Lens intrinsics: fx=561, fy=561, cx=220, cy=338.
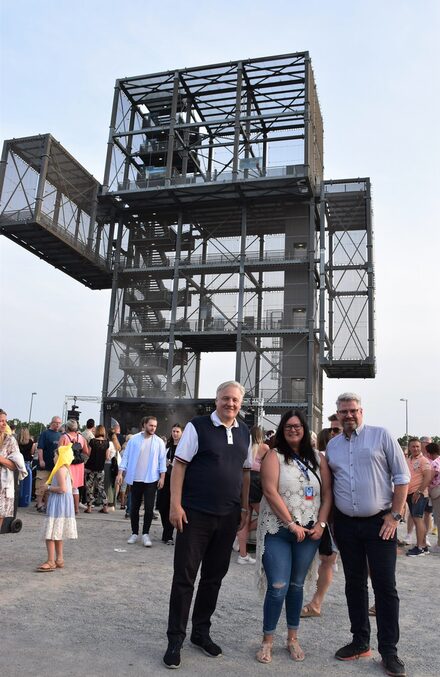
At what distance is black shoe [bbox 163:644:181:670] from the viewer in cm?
354

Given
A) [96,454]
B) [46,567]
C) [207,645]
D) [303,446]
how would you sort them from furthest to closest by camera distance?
[96,454] → [46,567] → [303,446] → [207,645]

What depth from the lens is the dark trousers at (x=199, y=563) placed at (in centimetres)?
372

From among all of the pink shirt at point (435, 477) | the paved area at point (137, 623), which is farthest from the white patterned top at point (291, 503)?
the pink shirt at point (435, 477)

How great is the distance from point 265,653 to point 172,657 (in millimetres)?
626

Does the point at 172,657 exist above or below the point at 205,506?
below

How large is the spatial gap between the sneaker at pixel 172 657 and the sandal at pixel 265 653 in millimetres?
553

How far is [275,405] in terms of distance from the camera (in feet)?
96.2

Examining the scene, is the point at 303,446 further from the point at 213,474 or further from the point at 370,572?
the point at 370,572

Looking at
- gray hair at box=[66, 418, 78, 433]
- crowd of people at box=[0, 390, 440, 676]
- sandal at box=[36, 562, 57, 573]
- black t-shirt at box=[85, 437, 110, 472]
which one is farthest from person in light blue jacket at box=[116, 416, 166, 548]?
crowd of people at box=[0, 390, 440, 676]

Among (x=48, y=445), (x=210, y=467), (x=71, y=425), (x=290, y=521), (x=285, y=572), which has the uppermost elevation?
(x=71, y=425)

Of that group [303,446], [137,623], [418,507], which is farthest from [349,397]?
[418,507]

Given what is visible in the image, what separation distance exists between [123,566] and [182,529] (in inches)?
125

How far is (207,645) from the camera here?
3.83 m

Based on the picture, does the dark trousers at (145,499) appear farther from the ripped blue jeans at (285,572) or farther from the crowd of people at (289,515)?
the ripped blue jeans at (285,572)
